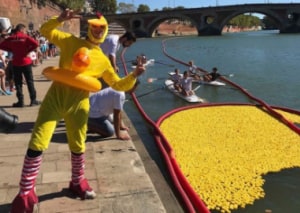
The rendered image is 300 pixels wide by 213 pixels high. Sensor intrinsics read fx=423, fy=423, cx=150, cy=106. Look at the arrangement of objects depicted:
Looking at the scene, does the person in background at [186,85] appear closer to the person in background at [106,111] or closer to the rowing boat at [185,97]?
the rowing boat at [185,97]

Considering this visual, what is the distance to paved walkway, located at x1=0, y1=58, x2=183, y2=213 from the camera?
183 inches

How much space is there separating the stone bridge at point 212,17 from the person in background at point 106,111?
88873mm

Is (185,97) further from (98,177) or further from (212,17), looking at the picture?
(212,17)

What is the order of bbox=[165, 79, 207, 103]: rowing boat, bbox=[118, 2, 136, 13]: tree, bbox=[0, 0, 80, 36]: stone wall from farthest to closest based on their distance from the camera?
bbox=[118, 2, 136, 13]: tree
bbox=[0, 0, 80, 36]: stone wall
bbox=[165, 79, 207, 103]: rowing boat

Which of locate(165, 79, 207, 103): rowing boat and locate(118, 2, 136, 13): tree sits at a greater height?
locate(118, 2, 136, 13): tree

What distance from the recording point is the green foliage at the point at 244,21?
160m

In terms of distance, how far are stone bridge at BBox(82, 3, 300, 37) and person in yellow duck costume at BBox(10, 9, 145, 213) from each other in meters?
91.2

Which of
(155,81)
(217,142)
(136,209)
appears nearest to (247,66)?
(155,81)

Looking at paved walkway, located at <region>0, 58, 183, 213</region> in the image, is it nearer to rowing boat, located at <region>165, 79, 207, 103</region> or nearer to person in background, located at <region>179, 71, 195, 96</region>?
rowing boat, located at <region>165, 79, 207, 103</region>

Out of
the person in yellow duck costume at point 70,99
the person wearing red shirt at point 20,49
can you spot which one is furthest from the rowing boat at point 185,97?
the person in yellow duck costume at point 70,99

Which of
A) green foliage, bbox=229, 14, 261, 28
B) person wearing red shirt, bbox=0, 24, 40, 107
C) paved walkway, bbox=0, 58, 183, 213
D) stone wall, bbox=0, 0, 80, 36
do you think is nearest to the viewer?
paved walkway, bbox=0, 58, 183, 213

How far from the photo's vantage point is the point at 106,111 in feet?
23.8

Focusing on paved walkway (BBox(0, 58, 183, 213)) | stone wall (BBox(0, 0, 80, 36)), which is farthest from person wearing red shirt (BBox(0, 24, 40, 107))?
stone wall (BBox(0, 0, 80, 36))

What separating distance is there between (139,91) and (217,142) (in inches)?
392
